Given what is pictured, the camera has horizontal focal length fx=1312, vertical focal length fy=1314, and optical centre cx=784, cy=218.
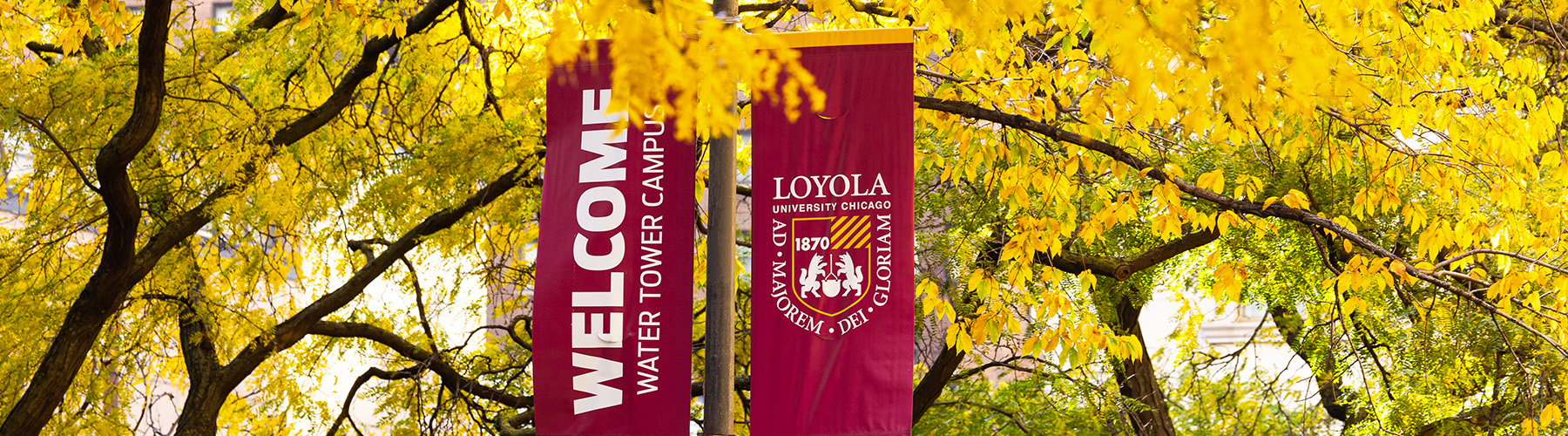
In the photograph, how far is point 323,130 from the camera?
10.5 m

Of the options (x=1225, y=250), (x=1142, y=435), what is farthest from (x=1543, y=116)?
(x=1142, y=435)

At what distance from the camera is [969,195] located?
968 cm

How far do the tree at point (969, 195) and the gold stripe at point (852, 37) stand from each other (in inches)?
5.4

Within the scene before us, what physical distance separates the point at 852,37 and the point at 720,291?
4.10 ft

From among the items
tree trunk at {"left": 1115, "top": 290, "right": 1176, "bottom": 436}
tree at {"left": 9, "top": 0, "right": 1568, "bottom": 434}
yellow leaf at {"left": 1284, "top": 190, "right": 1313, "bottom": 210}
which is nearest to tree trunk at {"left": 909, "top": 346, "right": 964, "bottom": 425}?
tree at {"left": 9, "top": 0, "right": 1568, "bottom": 434}

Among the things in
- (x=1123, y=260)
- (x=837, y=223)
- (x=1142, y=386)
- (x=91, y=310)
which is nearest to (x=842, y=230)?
(x=837, y=223)

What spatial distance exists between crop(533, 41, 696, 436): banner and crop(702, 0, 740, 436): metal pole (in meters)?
0.18

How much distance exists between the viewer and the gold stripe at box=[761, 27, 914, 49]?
5.62m

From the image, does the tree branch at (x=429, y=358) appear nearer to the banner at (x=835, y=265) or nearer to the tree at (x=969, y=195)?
the tree at (x=969, y=195)

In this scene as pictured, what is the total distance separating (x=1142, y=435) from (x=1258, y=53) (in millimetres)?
8302

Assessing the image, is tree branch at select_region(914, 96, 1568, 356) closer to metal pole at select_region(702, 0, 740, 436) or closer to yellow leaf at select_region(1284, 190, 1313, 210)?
yellow leaf at select_region(1284, 190, 1313, 210)

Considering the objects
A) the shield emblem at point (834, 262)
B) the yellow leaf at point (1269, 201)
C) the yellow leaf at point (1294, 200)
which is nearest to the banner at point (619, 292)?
the shield emblem at point (834, 262)

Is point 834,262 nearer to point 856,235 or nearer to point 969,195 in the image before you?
point 856,235

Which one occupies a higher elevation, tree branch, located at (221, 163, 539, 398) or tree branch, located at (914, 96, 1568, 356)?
tree branch, located at (221, 163, 539, 398)
